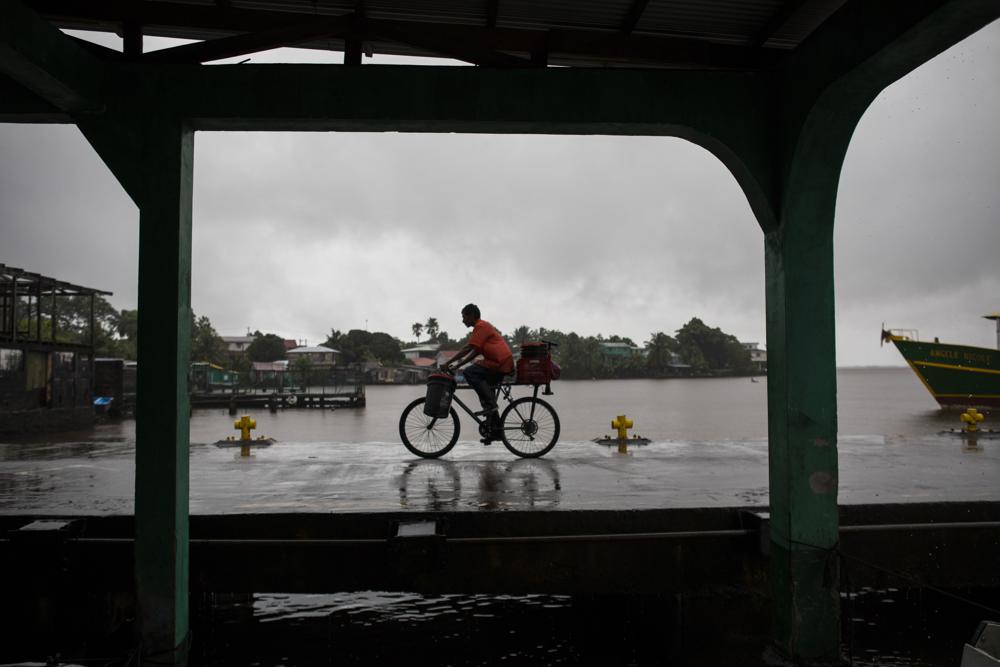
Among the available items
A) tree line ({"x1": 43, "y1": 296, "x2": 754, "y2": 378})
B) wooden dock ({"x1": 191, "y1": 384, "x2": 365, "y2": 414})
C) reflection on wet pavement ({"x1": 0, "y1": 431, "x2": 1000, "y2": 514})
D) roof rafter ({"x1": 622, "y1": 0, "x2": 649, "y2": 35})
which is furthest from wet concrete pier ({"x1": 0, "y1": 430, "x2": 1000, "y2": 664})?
tree line ({"x1": 43, "y1": 296, "x2": 754, "y2": 378})

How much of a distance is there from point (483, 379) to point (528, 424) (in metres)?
0.78

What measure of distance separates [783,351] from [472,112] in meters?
2.25

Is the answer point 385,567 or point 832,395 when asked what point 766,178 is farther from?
point 385,567

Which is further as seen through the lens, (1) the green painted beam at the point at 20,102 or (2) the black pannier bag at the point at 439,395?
(2) the black pannier bag at the point at 439,395

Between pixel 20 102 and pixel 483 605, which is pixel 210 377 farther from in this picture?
pixel 20 102

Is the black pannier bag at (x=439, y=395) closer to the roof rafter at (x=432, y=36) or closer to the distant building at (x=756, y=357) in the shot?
the roof rafter at (x=432, y=36)

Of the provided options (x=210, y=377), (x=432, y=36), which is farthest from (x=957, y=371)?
(x=210, y=377)

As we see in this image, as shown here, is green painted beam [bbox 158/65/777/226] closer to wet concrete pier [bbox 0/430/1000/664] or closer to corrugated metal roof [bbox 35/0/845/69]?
corrugated metal roof [bbox 35/0/845/69]

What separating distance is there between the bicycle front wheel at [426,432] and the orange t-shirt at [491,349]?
0.72m

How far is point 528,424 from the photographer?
25.4 feet

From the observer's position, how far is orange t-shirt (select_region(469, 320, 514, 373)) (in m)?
7.43

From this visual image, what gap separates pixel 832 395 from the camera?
3840 mm

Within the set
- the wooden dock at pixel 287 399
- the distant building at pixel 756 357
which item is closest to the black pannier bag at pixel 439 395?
the wooden dock at pixel 287 399

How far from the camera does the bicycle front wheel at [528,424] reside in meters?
7.71
